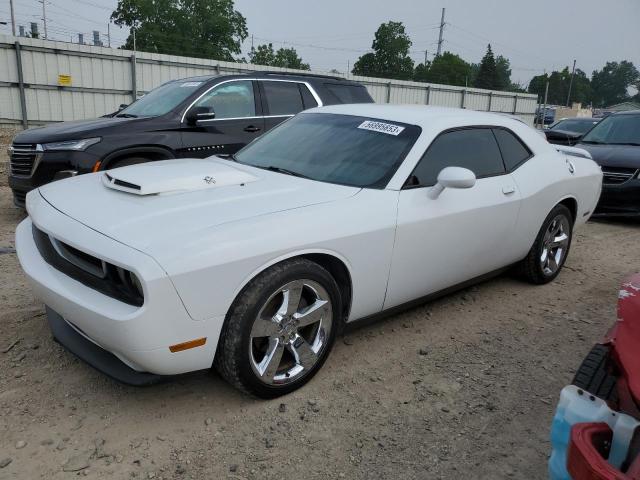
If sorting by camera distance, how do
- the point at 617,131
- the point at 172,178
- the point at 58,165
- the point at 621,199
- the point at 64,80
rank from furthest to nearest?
the point at 64,80
the point at 617,131
the point at 621,199
the point at 58,165
the point at 172,178

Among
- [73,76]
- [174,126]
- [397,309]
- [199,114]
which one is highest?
[73,76]

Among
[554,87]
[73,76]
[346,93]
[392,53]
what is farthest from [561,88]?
[346,93]

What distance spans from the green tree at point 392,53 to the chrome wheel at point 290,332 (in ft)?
247

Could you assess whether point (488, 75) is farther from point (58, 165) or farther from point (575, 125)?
point (58, 165)

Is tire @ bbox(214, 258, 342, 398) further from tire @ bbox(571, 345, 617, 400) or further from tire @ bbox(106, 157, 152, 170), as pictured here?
tire @ bbox(106, 157, 152, 170)

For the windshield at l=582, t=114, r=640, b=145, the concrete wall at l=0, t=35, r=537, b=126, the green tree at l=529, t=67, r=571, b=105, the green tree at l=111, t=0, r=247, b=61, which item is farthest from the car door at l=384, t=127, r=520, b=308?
the green tree at l=529, t=67, r=571, b=105

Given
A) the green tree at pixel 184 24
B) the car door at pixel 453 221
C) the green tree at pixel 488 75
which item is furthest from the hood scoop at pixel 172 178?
the green tree at pixel 488 75

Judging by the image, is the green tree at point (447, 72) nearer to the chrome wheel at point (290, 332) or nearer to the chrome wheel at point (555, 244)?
the chrome wheel at point (555, 244)

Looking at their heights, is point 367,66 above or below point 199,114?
above

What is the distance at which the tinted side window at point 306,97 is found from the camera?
6.97 metres

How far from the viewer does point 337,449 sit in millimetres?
2551

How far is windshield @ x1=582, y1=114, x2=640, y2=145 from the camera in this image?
324 inches

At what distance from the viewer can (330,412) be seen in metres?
2.83

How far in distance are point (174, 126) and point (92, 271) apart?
3.83m
